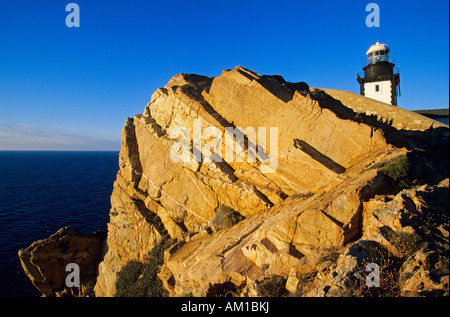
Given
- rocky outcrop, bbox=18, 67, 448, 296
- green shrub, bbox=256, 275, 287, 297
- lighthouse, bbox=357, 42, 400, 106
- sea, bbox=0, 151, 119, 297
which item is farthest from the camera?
lighthouse, bbox=357, 42, 400, 106

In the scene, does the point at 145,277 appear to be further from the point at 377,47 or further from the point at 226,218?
the point at 377,47

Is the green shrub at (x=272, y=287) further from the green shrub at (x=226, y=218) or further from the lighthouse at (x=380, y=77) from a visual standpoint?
the lighthouse at (x=380, y=77)

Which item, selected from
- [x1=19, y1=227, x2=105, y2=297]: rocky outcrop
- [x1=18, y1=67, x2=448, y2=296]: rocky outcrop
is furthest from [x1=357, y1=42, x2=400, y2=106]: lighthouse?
[x1=19, y1=227, x2=105, y2=297]: rocky outcrop

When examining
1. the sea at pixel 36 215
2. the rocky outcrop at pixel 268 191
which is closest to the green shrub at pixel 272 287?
the rocky outcrop at pixel 268 191

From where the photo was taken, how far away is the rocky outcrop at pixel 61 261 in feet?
59.0

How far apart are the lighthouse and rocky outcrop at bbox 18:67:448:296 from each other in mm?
12193

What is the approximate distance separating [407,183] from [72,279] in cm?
2280

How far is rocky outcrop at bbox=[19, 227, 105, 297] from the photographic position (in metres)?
18.0

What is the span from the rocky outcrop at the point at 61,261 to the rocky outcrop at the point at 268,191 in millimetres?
1371

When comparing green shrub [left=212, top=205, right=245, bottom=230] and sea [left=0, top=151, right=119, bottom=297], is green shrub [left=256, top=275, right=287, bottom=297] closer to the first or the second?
green shrub [left=212, top=205, right=245, bottom=230]

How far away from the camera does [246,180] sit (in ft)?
47.0

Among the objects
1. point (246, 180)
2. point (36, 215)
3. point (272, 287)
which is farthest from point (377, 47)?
point (36, 215)

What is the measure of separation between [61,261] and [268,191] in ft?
54.6

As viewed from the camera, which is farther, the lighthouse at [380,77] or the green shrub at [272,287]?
the lighthouse at [380,77]
